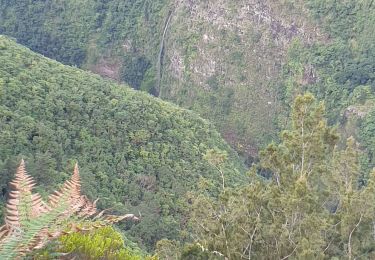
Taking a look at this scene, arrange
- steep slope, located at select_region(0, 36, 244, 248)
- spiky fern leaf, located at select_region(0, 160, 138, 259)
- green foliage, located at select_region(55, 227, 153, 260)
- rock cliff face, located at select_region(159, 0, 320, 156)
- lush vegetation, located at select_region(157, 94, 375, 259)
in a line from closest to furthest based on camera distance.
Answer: spiky fern leaf, located at select_region(0, 160, 138, 259) < green foliage, located at select_region(55, 227, 153, 260) < lush vegetation, located at select_region(157, 94, 375, 259) < steep slope, located at select_region(0, 36, 244, 248) < rock cliff face, located at select_region(159, 0, 320, 156)

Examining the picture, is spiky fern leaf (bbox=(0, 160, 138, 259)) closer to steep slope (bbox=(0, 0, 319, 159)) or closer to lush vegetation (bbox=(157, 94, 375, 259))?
lush vegetation (bbox=(157, 94, 375, 259))

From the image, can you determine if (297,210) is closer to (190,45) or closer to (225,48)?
(225,48)

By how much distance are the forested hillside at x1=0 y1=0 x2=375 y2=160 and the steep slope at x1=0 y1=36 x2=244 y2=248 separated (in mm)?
15357

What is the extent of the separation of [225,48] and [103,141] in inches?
968

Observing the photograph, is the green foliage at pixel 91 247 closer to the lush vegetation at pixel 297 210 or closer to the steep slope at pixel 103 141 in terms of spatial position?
the lush vegetation at pixel 297 210

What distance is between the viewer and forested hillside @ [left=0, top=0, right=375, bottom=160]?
40.0 m

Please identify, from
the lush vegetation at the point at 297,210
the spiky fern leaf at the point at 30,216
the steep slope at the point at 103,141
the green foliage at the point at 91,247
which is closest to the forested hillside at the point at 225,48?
the steep slope at the point at 103,141

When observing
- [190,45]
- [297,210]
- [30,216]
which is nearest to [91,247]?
[30,216]

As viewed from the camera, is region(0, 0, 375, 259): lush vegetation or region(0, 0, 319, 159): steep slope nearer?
region(0, 0, 375, 259): lush vegetation

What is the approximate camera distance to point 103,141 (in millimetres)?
23375

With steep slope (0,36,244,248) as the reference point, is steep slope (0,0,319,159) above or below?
above

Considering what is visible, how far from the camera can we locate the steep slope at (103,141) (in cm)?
1995

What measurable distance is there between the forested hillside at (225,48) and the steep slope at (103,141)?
15357 millimetres

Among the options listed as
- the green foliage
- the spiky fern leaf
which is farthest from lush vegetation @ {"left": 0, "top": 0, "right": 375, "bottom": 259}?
the spiky fern leaf
